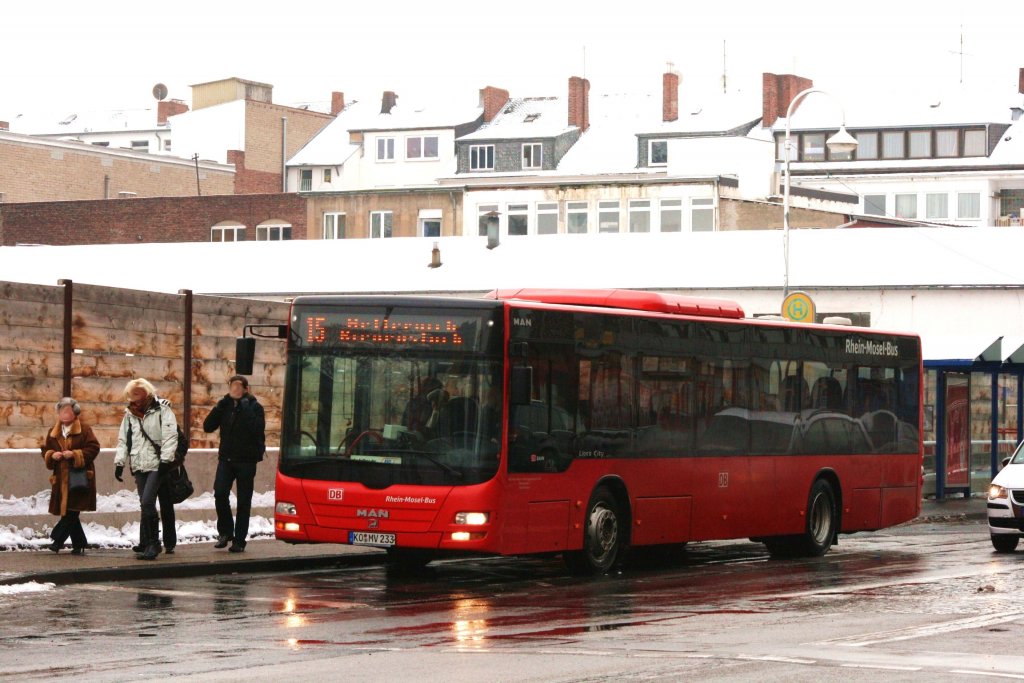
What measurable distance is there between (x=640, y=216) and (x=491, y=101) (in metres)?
30.5

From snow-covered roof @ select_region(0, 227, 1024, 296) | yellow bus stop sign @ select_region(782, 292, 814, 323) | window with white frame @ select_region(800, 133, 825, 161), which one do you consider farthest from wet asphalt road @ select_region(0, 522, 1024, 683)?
window with white frame @ select_region(800, 133, 825, 161)

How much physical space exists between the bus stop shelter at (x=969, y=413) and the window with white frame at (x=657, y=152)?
56.7m

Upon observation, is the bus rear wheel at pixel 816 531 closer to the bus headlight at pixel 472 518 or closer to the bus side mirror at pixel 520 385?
the bus side mirror at pixel 520 385

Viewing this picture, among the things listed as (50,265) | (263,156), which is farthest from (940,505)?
(263,156)

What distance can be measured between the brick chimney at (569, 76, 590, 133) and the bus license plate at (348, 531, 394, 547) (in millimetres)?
85359

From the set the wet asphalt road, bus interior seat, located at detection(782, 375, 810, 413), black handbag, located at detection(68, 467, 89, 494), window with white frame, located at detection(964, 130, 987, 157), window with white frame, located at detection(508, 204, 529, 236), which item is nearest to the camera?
the wet asphalt road

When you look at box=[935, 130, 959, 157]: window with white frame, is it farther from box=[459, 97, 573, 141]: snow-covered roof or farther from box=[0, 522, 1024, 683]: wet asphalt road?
box=[0, 522, 1024, 683]: wet asphalt road

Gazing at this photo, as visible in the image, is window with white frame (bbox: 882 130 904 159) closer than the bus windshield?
No

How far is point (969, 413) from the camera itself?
38.9 meters

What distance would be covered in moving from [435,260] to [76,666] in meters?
48.5

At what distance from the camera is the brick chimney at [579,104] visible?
4008 inches

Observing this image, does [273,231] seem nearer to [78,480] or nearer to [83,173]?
[83,173]

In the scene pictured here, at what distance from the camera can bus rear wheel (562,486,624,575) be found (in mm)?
18922

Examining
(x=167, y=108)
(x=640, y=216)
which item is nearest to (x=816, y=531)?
(x=640, y=216)
